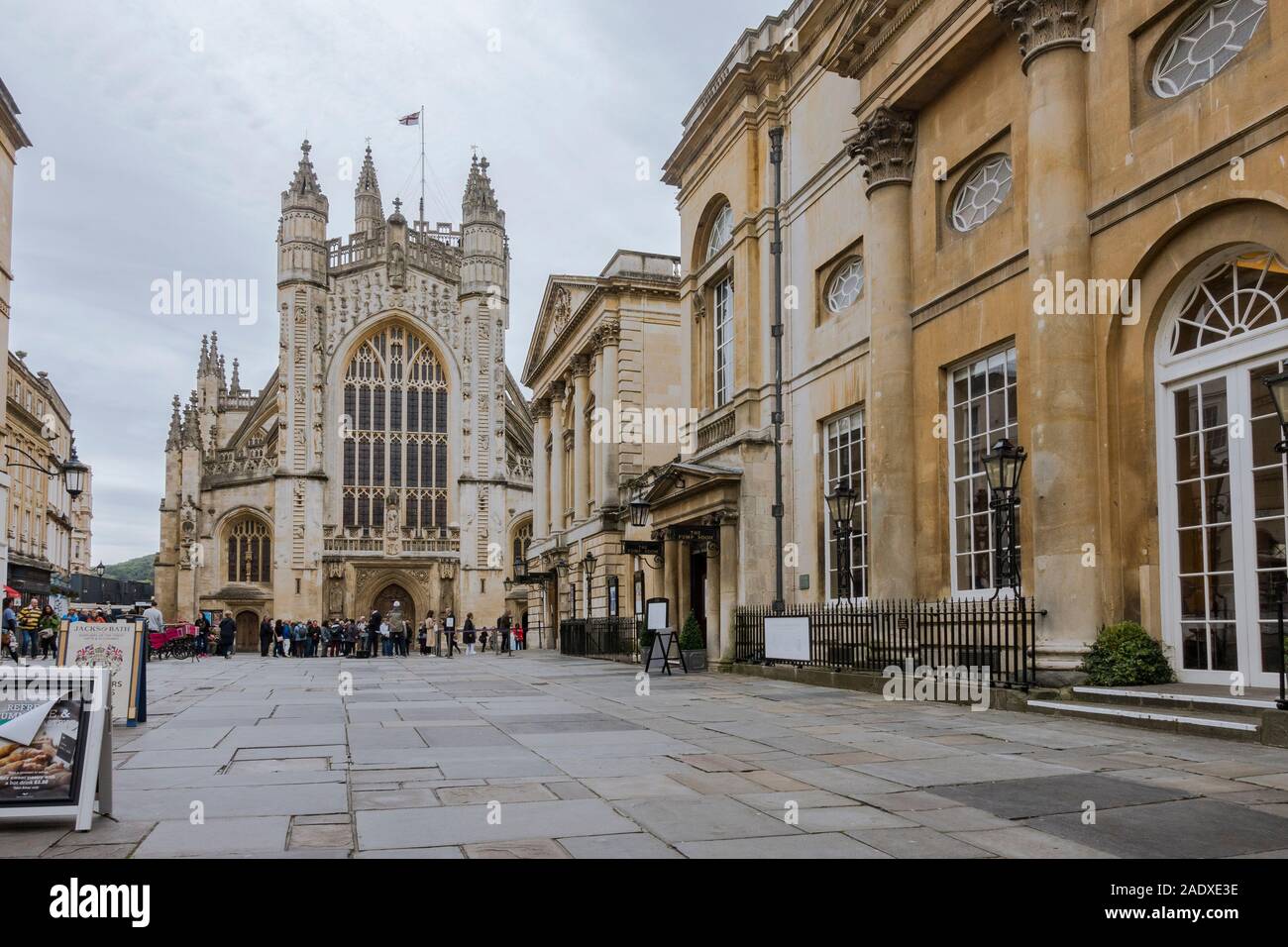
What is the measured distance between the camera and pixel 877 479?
1595 cm

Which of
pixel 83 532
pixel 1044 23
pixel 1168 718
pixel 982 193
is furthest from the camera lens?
pixel 83 532

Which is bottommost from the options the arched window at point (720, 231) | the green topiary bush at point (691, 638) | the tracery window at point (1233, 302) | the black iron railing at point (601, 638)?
the black iron railing at point (601, 638)

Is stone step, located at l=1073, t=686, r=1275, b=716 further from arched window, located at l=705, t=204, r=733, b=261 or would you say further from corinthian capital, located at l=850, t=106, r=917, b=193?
arched window, located at l=705, t=204, r=733, b=261

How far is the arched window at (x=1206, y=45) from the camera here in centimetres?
1066

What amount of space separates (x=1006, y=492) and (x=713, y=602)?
10.6 m

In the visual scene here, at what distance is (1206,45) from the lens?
36.4ft

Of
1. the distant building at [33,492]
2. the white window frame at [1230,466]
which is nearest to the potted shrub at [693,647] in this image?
A: the white window frame at [1230,466]

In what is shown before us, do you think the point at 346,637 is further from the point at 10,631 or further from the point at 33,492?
the point at 33,492

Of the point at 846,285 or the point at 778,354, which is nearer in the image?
the point at 846,285

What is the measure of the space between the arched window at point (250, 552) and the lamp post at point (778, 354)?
4216 centimetres

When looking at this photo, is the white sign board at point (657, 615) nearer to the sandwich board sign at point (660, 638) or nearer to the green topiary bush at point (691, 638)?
the sandwich board sign at point (660, 638)

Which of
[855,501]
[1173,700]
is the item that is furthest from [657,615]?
[1173,700]
